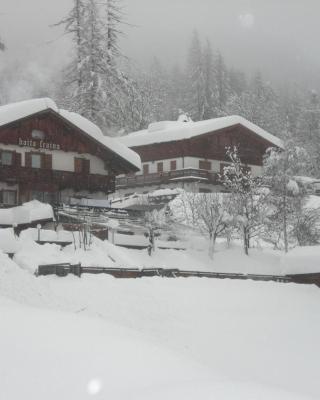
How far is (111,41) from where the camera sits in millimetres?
44938

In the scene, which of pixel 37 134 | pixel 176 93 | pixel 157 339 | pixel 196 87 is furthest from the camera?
pixel 176 93

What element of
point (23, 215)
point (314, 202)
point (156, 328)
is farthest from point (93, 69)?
point (156, 328)

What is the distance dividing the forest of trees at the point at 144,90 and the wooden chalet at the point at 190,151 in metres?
2.10

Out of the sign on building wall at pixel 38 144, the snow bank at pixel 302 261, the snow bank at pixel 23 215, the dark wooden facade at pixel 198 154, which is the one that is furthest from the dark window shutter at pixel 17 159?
the snow bank at pixel 302 261

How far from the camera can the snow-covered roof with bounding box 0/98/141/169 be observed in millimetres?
32062

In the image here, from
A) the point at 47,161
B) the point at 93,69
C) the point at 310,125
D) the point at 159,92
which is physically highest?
the point at 159,92

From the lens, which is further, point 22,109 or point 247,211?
point 22,109

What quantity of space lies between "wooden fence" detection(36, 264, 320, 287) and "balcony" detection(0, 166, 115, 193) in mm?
13978

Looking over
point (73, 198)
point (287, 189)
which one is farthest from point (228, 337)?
point (73, 198)

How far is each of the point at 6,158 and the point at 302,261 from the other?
688 inches

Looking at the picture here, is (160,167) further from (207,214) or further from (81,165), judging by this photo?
(207,214)

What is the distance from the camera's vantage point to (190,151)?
4578 cm

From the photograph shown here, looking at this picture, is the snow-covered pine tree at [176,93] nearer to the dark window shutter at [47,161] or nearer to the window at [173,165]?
the window at [173,165]

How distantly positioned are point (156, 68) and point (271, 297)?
70.7 m
